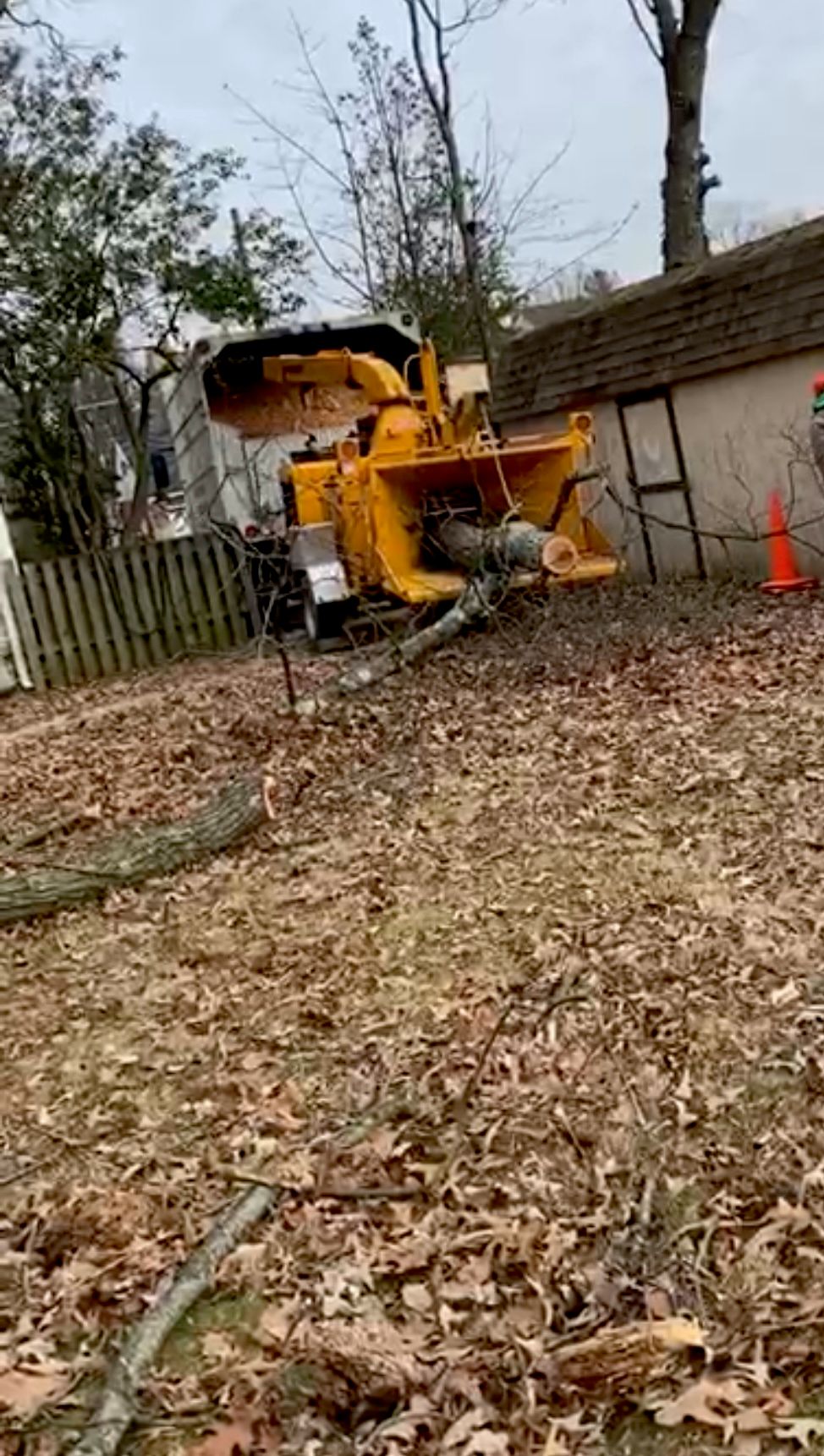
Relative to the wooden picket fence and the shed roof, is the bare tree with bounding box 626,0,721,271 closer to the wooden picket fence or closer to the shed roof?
the shed roof

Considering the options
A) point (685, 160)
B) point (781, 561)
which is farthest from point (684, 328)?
point (685, 160)

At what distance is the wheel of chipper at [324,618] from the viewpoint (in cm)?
1037

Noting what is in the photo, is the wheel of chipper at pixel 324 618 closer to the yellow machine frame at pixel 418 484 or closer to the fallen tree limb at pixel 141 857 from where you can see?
the yellow machine frame at pixel 418 484

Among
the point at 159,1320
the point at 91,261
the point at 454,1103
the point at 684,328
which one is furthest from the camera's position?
the point at 91,261

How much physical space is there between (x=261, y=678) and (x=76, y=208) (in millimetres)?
8186

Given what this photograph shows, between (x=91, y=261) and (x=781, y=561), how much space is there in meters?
9.01

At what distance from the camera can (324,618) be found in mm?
10484

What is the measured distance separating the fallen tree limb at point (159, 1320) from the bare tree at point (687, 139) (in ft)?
45.6

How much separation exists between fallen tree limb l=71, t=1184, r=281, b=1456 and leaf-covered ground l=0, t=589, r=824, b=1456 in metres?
0.04

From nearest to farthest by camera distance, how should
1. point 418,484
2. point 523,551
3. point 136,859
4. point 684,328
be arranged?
1. point 136,859
2. point 523,551
3. point 418,484
4. point 684,328

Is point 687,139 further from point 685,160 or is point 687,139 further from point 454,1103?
point 454,1103

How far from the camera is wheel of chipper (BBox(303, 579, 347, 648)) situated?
10.4 m

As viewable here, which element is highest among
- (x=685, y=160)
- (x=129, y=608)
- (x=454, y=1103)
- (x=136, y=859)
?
(x=685, y=160)

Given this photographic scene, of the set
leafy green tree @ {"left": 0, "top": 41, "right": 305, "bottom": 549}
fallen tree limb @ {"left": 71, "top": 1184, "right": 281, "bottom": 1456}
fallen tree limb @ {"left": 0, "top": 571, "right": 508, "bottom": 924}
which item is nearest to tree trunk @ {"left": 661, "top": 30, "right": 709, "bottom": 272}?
leafy green tree @ {"left": 0, "top": 41, "right": 305, "bottom": 549}
